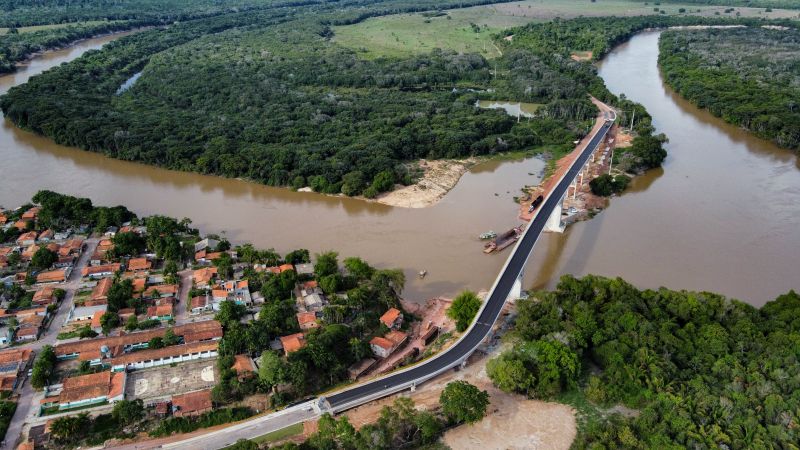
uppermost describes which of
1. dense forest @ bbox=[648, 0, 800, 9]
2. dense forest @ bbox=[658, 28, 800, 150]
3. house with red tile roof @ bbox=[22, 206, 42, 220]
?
dense forest @ bbox=[648, 0, 800, 9]

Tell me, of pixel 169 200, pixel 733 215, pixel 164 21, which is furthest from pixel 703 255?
pixel 164 21

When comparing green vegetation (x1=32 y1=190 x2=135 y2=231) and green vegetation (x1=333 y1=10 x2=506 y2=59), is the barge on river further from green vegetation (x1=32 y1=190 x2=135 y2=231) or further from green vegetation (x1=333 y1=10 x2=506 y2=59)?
green vegetation (x1=333 y1=10 x2=506 y2=59)

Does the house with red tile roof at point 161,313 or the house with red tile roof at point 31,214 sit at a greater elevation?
the house with red tile roof at point 161,313

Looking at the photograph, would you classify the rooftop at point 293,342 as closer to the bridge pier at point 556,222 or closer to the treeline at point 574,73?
the bridge pier at point 556,222

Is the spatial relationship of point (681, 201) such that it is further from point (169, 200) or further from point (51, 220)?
point (51, 220)

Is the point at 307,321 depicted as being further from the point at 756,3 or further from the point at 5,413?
the point at 756,3

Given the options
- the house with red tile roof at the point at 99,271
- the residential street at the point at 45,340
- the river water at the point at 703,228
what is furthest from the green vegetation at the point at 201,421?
the river water at the point at 703,228

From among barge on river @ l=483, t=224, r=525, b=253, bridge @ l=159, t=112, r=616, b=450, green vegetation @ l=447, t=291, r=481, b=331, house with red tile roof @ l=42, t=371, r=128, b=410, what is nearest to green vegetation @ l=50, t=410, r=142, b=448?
house with red tile roof @ l=42, t=371, r=128, b=410
